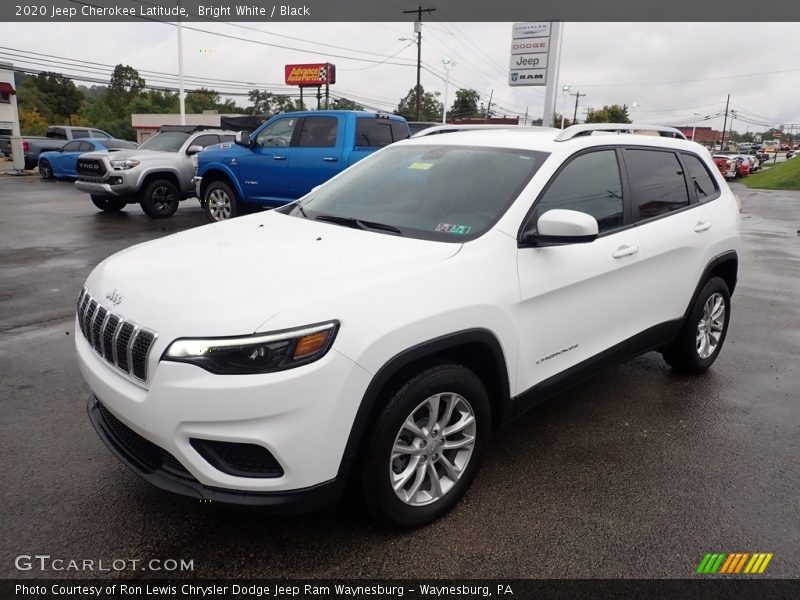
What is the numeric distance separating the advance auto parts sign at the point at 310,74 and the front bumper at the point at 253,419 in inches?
2264

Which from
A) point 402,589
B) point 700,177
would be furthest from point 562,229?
point 700,177

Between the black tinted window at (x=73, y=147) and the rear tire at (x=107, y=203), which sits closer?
the rear tire at (x=107, y=203)

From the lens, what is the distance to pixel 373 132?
10.4 m

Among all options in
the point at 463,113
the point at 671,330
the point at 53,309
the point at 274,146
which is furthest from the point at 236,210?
the point at 463,113

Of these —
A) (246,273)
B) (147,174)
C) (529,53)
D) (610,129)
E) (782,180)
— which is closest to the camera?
(246,273)

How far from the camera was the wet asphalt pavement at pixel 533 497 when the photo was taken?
259 cm

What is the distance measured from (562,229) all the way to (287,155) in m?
8.16

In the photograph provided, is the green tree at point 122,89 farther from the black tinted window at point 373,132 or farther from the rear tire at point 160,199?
the black tinted window at point 373,132

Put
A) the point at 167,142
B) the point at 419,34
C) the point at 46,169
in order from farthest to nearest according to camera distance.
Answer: the point at 419,34, the point at 46,169, the point at 167,142

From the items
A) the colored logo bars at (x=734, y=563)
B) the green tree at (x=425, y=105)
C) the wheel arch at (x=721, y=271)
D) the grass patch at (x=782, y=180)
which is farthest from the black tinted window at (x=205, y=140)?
the green tree at (x=425, y=105)

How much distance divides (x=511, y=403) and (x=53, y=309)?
5048 mm

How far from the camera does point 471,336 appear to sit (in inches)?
106

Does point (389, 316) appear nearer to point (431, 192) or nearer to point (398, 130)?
point (431, 192)

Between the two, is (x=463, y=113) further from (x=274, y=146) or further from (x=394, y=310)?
(x=394, y=310)
